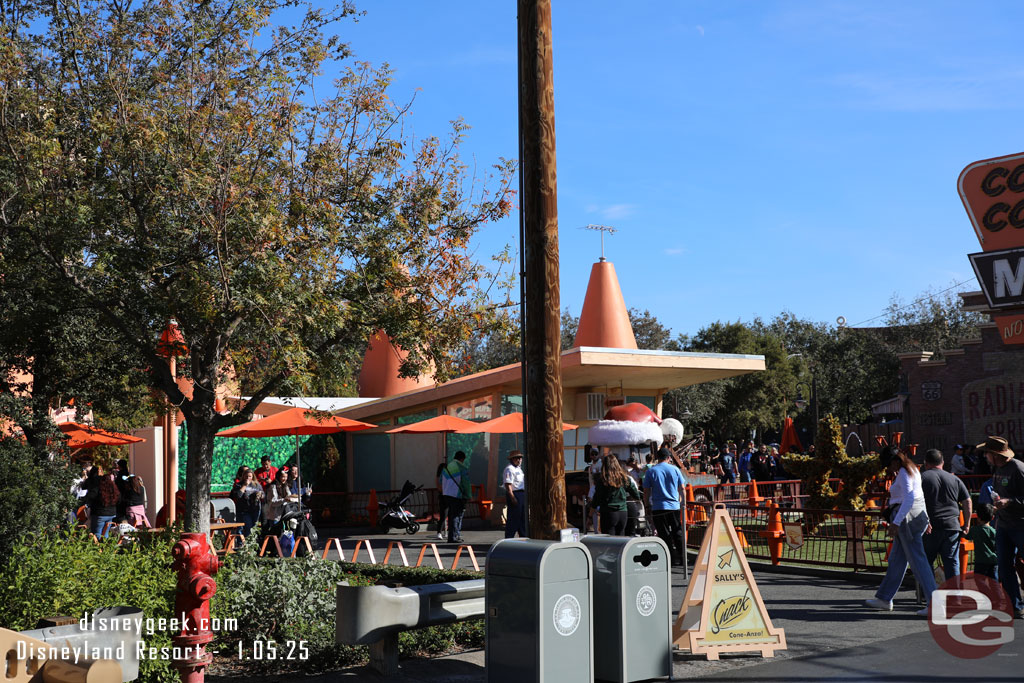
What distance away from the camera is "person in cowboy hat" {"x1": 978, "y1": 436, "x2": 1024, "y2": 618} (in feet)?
30.7

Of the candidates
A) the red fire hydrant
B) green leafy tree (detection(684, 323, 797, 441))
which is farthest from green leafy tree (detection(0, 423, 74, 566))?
green leafy tree (detection(684, 323, 797, 441))

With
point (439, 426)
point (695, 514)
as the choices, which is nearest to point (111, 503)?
point (439, 426)

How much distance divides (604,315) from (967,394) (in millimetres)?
13165

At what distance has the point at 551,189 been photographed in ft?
25.3

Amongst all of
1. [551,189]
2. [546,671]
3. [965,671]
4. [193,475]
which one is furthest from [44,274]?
[965,671]

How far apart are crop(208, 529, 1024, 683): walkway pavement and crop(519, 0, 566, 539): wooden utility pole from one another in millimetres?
1563

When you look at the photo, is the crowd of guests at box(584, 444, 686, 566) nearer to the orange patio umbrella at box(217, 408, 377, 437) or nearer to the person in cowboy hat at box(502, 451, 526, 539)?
the person in cowboy hat at box(502, 451, 526, 539)

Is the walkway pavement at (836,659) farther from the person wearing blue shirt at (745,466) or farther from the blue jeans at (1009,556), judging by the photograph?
the person wearing blue shirt at (745,466)

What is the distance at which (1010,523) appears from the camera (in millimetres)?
9391

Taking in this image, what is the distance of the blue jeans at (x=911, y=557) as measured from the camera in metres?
9.73

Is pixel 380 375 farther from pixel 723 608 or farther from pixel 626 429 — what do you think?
pixel 723 608

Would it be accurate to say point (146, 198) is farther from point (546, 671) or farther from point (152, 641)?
point (546, 671)

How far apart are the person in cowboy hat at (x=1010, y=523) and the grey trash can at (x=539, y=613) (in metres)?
4.92

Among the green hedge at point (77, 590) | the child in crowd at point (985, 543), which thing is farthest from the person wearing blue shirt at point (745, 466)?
the green hedge at point (77, 590)
